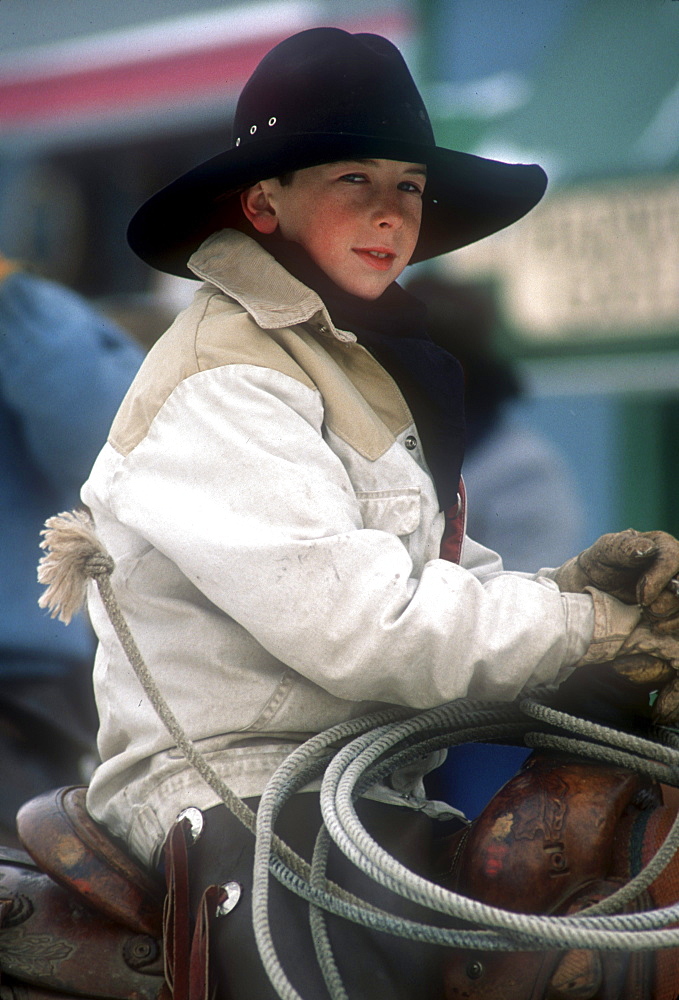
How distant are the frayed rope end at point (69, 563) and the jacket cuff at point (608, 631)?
0.67 meters

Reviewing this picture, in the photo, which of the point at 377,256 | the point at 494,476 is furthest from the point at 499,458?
the point at 377,256

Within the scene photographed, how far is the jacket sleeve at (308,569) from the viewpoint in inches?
52.3

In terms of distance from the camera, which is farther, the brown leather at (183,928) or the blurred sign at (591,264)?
the blurred sign at (591,264)

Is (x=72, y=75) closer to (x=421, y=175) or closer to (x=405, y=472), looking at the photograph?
(x=421, y=175)

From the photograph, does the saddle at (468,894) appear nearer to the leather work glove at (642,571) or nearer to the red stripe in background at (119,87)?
the leather work glove at (642,571)

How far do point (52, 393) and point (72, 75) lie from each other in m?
1.40

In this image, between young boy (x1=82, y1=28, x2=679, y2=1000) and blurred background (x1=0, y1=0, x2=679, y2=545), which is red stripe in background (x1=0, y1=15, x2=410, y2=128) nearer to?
blurred background (x1=0, y1=0, x2=679, y2=545)

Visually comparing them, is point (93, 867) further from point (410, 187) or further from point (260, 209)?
point (410, 187)

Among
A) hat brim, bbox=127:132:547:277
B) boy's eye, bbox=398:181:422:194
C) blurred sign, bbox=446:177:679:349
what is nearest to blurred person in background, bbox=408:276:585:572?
blurred sign, bbox=446:177:679:349

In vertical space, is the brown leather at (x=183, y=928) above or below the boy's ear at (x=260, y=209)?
below

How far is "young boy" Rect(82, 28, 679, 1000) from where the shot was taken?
1342mm

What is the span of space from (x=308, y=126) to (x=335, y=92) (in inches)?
2.5

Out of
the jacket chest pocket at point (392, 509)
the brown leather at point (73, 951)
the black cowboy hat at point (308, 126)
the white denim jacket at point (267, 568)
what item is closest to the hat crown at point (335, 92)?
the black cowboy hat at point (308, 126)

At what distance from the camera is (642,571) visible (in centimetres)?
143
